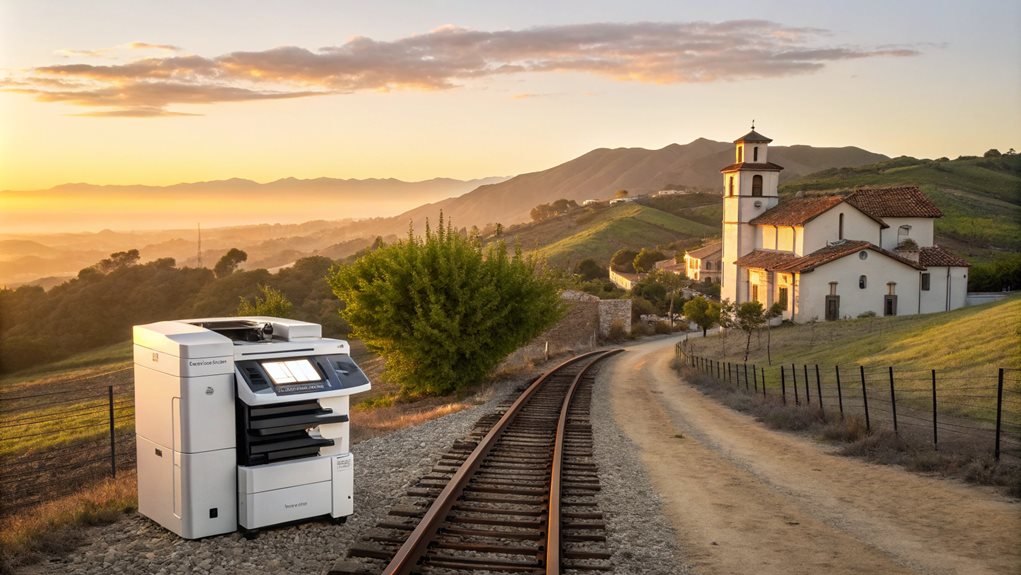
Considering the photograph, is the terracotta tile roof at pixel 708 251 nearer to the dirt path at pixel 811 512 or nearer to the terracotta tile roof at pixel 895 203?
the terracotta tile roof at pixel 895 203

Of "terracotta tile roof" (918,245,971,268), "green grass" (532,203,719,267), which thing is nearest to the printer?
"terracotta tile roof" (918,245,971,268)

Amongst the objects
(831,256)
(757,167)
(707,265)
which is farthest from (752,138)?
(707,265)

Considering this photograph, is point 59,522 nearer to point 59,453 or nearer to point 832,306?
point 59,453

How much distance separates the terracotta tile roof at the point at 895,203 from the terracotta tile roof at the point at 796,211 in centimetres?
211

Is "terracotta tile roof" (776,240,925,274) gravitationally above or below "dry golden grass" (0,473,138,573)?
above

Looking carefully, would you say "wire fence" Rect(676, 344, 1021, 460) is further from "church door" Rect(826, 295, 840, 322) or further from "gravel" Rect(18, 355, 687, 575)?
"church door" Rect(826, 295, 840, 322)

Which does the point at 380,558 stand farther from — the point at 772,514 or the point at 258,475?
the point at 772,514

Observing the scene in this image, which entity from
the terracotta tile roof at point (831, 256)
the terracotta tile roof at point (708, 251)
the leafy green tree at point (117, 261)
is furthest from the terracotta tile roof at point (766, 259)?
the leafy green tree at point (117, 261)

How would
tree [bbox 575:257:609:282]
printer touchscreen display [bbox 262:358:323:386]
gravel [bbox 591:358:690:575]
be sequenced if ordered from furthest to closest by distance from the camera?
tree [bbox 575:257:609:282] < printer touchscreen display [bbox 262:358:323:386] < gravel [bbox 591:358:690:575]

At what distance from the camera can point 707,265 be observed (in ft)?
326

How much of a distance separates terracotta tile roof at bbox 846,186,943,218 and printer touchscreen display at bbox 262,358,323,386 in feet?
188

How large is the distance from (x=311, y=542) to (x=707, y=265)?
9567 cm

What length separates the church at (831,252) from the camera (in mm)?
53281

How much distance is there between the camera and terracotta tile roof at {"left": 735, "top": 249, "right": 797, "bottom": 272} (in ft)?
190
